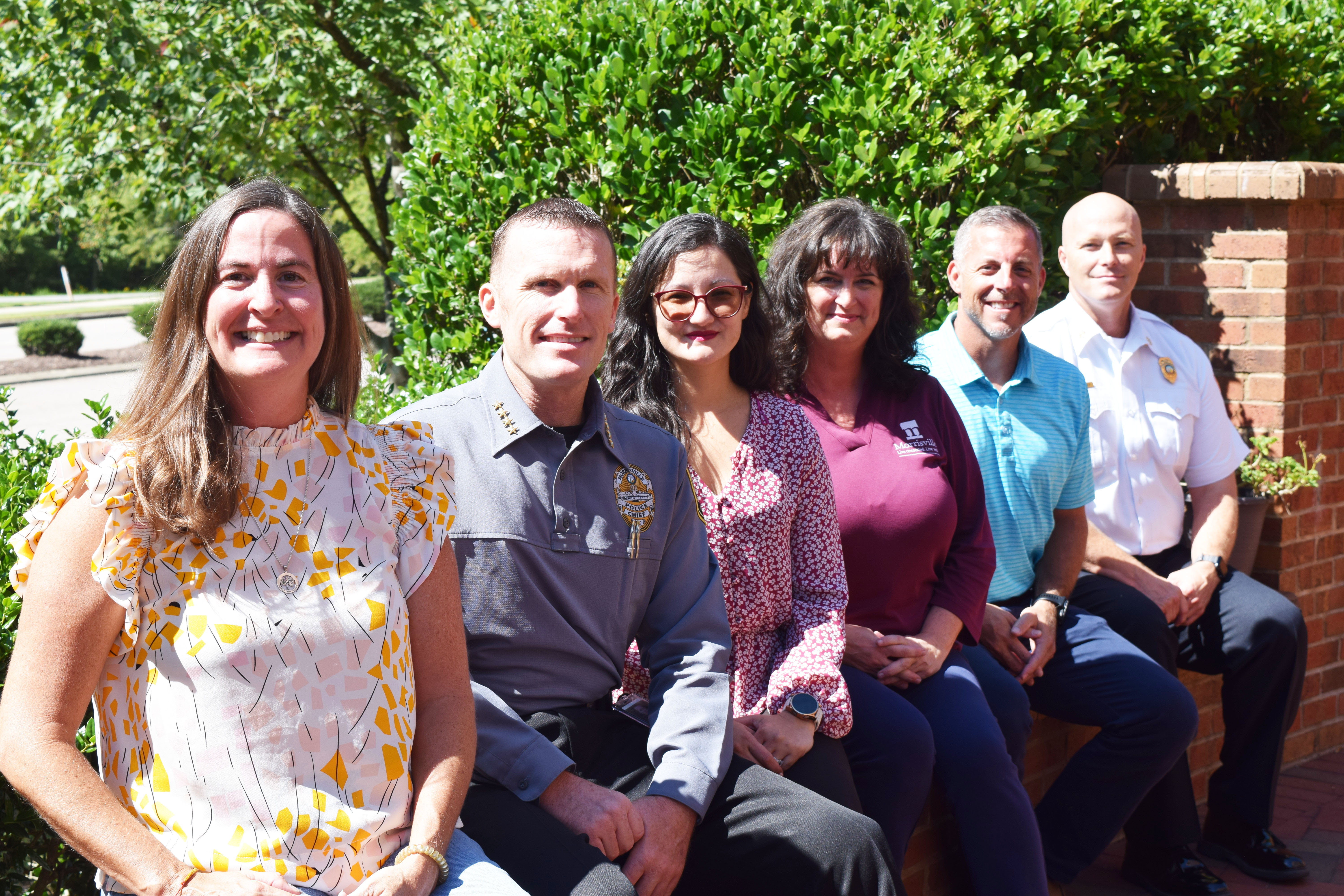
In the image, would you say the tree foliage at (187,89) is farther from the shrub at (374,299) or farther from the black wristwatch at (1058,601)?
the shrub at (374,299)

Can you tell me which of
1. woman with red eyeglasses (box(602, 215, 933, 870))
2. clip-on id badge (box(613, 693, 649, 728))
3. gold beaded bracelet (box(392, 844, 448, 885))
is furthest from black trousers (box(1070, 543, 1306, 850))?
gold beaded bracelet (box(392, 844, 448, 885))

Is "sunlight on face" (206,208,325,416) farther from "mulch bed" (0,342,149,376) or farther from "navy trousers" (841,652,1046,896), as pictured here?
"mulch bed" (0,342,149,376)

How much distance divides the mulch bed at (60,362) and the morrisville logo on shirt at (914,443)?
20207 mm

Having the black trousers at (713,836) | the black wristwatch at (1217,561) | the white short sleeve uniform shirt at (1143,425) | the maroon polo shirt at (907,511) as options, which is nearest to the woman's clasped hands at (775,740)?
the black trousers at (713,836)

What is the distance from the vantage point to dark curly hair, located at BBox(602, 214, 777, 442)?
10.0ft

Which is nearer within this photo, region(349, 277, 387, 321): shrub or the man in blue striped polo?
the man in blue striped polo

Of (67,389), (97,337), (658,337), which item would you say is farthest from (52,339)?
(658,337)

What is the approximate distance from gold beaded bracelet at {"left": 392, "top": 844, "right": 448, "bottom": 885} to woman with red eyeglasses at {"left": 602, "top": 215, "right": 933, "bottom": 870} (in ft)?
2.82

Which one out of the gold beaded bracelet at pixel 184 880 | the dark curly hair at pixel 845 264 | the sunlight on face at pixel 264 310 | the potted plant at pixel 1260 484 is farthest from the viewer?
the potted plant at pixel 1260 484

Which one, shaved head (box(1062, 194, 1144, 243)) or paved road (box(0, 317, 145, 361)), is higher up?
shaved head (box(1062, 194, 1144, 243))

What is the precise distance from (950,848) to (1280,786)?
2015 millimetres

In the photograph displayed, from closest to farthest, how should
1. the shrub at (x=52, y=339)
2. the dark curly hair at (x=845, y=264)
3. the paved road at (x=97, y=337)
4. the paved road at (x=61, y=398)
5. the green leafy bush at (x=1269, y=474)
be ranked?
the dark curly hair at (x=845, y=264), the green leafy bush at (x=1269, y=474), the paved road at (x=61, y=398), the shrub at (x=52, y=339), the paved road at (x=97, y=337)

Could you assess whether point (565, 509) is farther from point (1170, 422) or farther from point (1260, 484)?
point (1260, 484)

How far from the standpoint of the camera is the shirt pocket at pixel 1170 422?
4.25 meters
